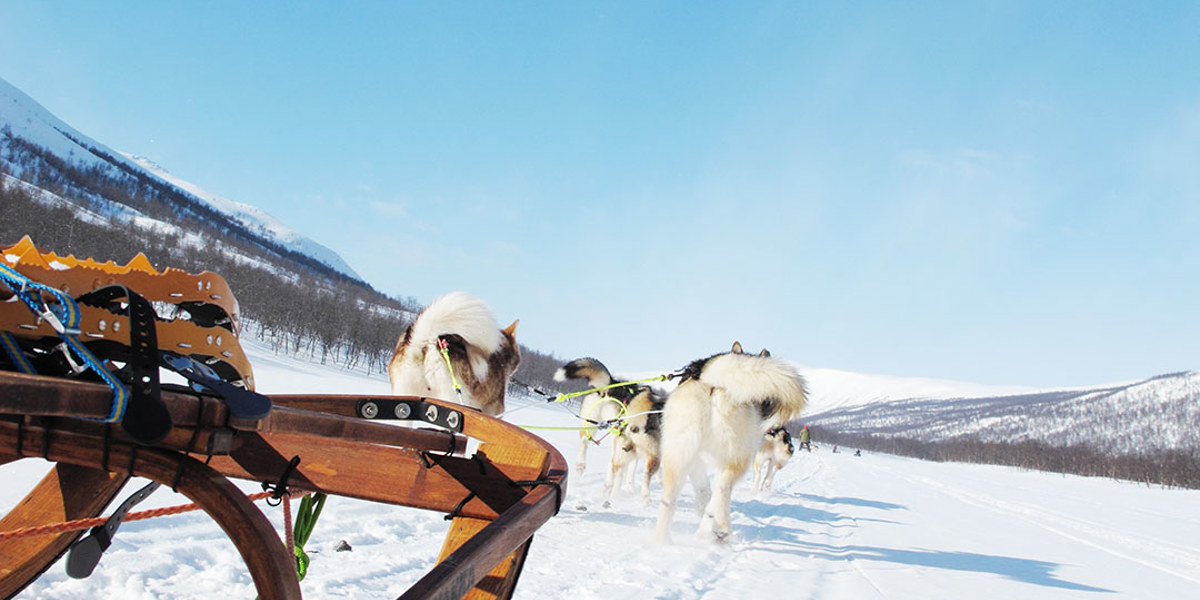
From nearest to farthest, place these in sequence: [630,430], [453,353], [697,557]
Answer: [697,557], [453,353], [630,430]

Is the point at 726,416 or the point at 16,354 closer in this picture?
the point at 16,354

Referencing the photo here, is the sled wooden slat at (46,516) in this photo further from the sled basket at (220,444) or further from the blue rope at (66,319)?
the blue rope at (66,319)

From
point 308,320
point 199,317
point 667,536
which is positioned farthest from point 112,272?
point 308,320

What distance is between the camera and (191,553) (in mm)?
3281

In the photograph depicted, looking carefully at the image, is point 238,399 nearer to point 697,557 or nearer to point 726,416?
point 697,557

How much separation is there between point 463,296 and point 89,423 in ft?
15.1

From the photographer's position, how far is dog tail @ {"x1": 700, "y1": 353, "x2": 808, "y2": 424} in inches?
227

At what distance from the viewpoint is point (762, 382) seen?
5762 millimetres

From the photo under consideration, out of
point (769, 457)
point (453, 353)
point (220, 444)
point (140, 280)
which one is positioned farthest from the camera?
point (769, 457)

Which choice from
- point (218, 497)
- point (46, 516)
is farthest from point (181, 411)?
point (46, 516)

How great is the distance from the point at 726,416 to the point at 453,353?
2.45 m

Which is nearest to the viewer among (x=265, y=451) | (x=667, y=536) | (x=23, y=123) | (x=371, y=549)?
(x=265, y=451)

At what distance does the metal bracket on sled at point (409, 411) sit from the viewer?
2.12 metres

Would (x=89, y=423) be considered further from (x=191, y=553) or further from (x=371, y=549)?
(x=371, y=549)
